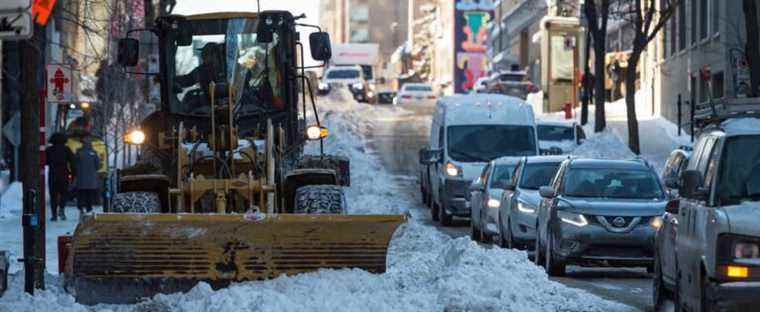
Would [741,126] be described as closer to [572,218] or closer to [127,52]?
[127,52]

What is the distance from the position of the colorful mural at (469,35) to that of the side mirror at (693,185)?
131m

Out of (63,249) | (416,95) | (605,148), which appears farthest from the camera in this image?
(416,95)

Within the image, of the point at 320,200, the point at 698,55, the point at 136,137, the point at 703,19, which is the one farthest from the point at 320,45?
the point at 703,19

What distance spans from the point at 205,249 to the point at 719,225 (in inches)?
202

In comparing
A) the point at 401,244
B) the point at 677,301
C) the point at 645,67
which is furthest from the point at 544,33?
the point at 677,301

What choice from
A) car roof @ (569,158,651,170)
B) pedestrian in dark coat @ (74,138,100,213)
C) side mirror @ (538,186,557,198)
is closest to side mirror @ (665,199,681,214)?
side mirror @ (538,186,557,198)

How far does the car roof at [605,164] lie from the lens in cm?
2108

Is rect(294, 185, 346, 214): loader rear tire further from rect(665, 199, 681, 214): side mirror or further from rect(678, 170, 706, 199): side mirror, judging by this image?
rect(678, 170, 706, 199): side mirror

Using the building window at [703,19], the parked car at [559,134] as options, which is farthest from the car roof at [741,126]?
the building window at [703,19]

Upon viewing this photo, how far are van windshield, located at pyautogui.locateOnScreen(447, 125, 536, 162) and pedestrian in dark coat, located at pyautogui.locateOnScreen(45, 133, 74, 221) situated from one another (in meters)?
6.94

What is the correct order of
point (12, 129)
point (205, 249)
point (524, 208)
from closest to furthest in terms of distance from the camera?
1. point (205, 249)
2. point (524, 208)
3. point (12, 129)

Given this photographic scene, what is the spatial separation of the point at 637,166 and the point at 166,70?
6.39 metres

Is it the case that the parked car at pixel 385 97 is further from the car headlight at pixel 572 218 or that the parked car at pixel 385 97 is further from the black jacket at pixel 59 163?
the car headlight at pixel 572 218

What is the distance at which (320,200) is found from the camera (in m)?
16.0
